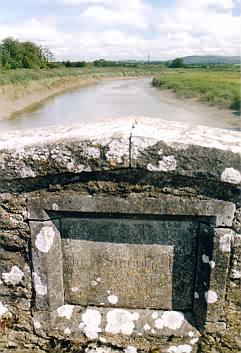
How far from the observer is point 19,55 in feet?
216

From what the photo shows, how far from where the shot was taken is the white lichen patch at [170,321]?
2.99 m

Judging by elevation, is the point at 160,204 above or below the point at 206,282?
above

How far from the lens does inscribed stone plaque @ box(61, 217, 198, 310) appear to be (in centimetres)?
286

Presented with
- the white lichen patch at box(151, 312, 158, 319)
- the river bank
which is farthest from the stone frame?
the river bank

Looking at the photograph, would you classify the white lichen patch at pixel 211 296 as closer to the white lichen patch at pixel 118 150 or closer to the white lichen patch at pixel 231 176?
the white lichen patch at pixel 231 176

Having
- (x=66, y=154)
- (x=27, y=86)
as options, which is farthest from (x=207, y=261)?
(x=27, y=86)

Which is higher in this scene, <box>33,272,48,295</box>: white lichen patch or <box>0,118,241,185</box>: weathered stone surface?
<box>0,118,241,185</box>: weathered stone surface

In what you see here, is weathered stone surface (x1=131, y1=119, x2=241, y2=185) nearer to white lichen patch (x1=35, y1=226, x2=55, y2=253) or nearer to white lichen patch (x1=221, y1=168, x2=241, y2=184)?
white lichen patch (x1=221, y1=168, x2=241, y2=184)

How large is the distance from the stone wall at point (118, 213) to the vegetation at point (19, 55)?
58.5 meters

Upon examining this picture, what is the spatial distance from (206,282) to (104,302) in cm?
81

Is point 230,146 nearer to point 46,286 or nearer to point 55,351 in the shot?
point 46,286

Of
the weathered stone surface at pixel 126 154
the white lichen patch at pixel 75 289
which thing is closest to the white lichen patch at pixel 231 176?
the weathered stone surface at pixel 126 154

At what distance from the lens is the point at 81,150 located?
2.57m

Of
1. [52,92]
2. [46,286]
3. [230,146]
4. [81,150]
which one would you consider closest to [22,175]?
[81,150]
